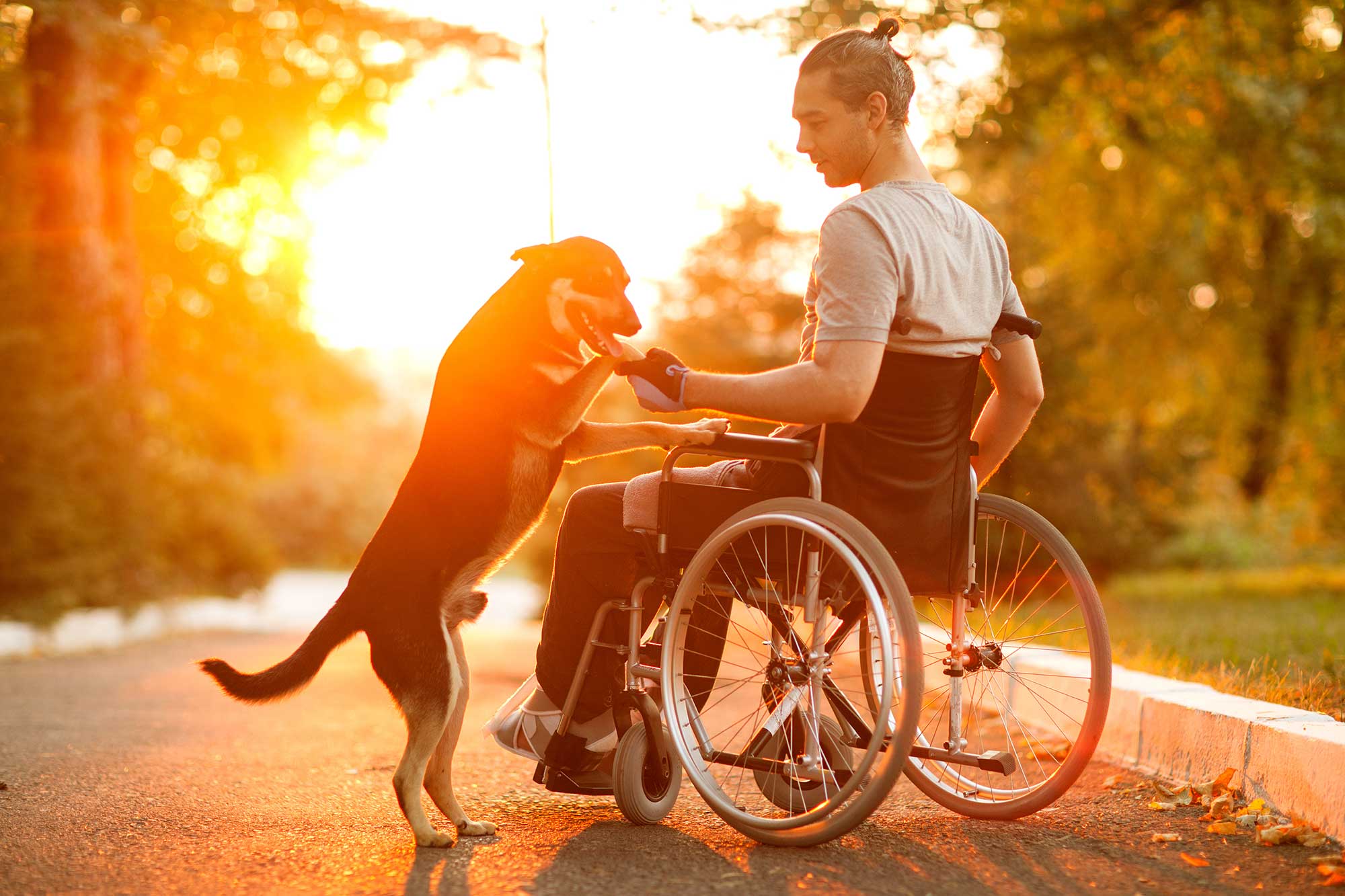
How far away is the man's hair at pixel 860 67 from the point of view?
3178mm

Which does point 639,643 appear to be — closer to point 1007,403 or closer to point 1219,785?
point 1007,403

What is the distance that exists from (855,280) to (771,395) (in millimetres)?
329

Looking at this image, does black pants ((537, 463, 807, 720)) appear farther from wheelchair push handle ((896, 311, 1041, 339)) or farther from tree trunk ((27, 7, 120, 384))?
tree trunk ((27, 7, 120, 384))

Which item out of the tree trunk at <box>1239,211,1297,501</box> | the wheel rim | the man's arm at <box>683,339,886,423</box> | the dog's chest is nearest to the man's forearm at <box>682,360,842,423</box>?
the man's arm at <box>683,339,886,423</box>

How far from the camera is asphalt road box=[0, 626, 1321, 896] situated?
2832mm

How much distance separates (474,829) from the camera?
11.3 ft

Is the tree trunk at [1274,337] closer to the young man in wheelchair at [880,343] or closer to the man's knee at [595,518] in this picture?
the young man in wheelchair at [880,343]

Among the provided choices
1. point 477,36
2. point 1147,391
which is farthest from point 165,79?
point 1147,391

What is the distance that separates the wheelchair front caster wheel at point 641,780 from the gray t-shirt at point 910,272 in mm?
1185

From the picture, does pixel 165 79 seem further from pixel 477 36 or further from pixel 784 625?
pixel 784 625

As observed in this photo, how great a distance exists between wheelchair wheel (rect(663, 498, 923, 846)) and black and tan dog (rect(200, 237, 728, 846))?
1.14 ft

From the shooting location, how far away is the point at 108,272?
43.1 ft

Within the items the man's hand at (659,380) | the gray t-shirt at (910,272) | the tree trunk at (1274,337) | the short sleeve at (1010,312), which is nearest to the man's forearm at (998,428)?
the short sleeve at (1010,312)

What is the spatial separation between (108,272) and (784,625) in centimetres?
1185
